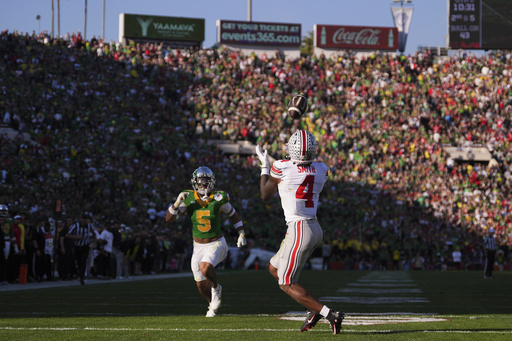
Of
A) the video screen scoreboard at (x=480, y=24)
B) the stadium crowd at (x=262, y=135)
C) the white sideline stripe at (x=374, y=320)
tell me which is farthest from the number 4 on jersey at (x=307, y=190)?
the video screen scoreboard at (x=480, y=24)

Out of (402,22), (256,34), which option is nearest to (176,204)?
(256,34)

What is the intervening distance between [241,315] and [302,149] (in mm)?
3101

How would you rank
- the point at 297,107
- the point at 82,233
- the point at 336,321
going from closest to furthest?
the point at 336,321, the point at 297,107, the point at 82,233

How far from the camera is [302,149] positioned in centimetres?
800

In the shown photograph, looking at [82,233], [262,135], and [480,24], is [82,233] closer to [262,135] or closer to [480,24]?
[262,135]

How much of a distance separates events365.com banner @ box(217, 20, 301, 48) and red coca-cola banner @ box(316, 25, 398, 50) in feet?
5.56

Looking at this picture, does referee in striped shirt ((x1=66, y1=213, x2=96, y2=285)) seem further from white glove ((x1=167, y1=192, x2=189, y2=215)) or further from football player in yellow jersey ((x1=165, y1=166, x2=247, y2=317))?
white glove ((x1=167, y1=192, x2=189, y2=215))

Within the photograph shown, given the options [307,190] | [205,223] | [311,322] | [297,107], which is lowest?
[311,322]

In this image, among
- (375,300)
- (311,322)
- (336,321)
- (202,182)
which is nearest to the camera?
(336,321)

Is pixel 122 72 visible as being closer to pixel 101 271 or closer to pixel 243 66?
pixel 243 66

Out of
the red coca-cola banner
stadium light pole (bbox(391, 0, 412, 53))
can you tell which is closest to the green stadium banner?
the red coca-cola banner

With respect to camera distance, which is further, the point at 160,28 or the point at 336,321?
the point at 160,28

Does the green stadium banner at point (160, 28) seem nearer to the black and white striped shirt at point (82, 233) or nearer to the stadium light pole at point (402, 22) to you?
the stadium light pole at point (402, 22)

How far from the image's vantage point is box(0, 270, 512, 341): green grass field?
24.7 ft
